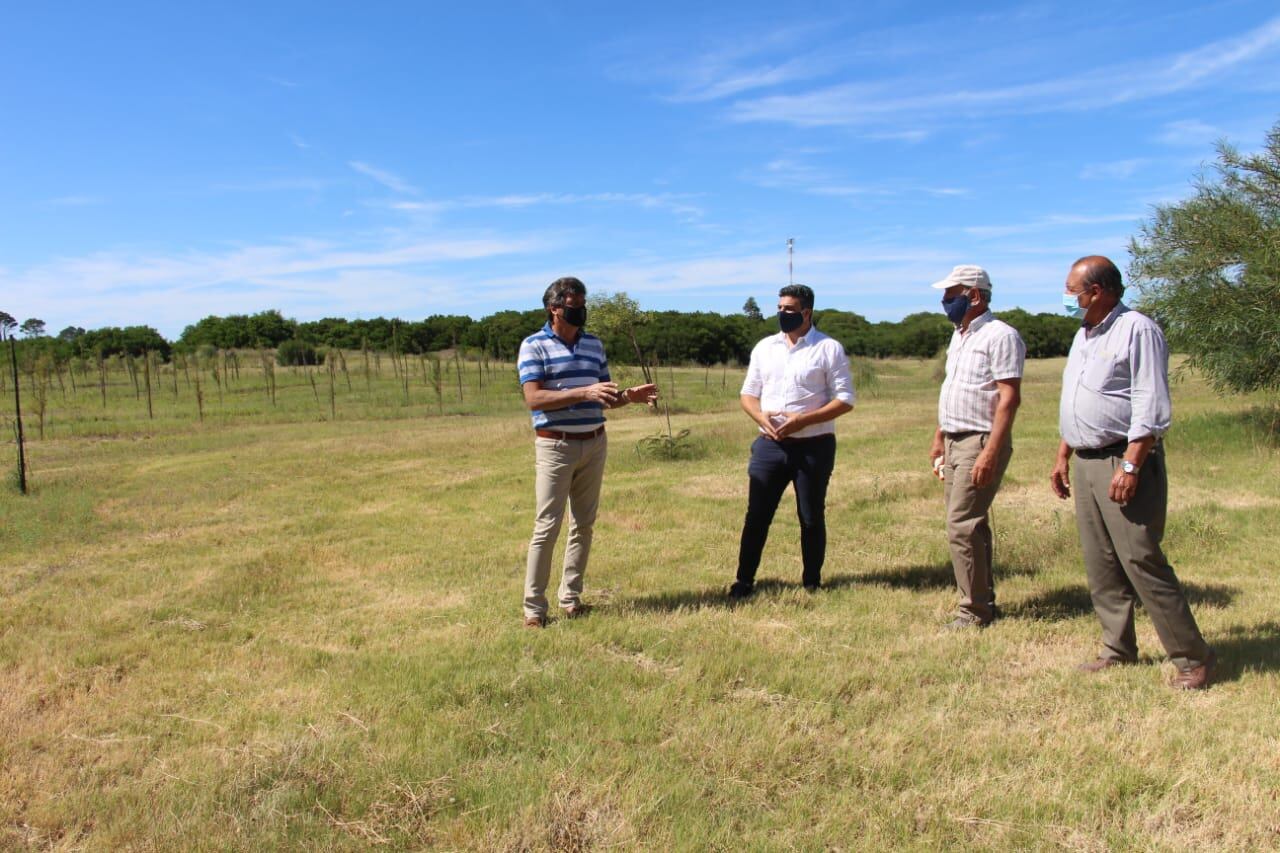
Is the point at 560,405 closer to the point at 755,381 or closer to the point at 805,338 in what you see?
the point at 755,381

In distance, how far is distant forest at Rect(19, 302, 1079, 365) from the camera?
5084cm

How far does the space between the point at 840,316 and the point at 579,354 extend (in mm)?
63499

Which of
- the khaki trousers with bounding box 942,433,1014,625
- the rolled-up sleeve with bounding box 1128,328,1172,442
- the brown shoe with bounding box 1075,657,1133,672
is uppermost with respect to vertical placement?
the rolled-up sleeve with bounding box 1128,328,1172,442

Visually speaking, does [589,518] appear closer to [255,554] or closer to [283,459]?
[255,554]

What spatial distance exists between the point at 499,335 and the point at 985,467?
159ft

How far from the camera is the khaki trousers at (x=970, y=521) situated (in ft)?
15.0

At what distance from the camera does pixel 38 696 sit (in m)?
4.09

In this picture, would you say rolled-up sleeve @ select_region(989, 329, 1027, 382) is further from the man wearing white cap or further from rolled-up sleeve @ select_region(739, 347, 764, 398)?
rolled-up sleeve @ select_region(739, 347, 764, 398)

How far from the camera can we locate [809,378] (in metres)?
5.15

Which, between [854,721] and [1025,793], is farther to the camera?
[854,721]

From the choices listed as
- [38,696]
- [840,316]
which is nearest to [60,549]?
[38,696]

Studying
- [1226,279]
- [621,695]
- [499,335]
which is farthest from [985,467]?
[499,335]

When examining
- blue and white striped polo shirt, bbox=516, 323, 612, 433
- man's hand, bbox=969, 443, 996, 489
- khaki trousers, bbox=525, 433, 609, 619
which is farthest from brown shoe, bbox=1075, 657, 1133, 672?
blue and white striped polo shirt, bbox=516, 323, 612, 433

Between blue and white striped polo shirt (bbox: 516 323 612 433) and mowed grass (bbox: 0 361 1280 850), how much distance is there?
117cm
